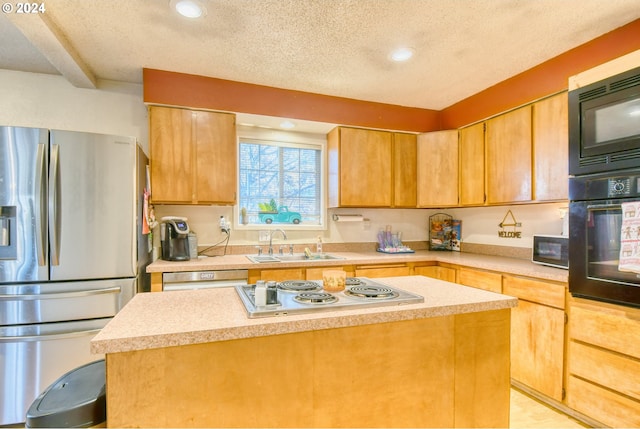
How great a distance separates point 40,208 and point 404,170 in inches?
125

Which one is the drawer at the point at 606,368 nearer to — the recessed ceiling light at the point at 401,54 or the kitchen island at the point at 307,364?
the kitchen island at the point at 307,364

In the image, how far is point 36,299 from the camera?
6.67 ft

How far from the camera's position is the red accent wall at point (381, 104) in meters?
2.25

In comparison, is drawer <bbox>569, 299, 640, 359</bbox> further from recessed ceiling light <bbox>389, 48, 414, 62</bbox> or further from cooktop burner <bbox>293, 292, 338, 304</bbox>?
recessed ceiling light <bbox>389, 48, 414, 62</bbox>

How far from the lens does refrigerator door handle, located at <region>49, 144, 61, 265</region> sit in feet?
6.83

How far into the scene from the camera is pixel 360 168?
10.8 ft

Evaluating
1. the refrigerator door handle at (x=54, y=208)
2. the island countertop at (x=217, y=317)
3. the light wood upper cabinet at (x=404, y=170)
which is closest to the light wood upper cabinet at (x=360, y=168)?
the light wood upper cabinet at (x=404, y=170)

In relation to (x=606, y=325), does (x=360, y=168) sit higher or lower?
higher

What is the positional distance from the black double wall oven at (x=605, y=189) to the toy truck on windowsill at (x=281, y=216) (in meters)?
2.37

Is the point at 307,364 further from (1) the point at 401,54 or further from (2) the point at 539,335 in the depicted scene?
(1) the point at 401,54

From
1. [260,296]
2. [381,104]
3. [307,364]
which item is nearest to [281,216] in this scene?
[381,104]

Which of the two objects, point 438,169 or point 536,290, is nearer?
point 536,290

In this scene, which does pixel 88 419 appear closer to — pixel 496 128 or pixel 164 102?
pixel 164 102

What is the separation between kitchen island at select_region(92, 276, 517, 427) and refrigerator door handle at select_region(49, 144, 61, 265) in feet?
4.09
